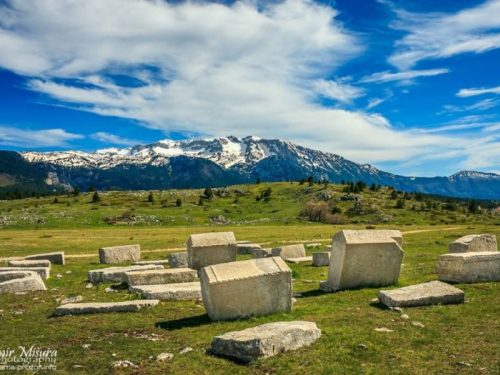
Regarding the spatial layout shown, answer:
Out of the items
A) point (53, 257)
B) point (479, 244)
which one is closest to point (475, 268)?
point (479, 244)

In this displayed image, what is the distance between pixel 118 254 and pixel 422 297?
25.6 metres

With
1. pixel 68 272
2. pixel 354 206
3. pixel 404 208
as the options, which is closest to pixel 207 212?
pixel 354 206

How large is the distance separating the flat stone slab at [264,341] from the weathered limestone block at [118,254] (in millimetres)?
25276

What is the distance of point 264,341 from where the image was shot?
9953 mm

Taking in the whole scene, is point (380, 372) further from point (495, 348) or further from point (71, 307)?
point (71, 307)

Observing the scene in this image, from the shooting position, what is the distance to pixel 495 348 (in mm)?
10156

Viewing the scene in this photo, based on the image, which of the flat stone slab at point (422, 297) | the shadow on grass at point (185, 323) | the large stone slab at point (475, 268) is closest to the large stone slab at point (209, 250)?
the shadow on grass at point (185, 323)

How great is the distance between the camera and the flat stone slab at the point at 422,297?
1473 cm

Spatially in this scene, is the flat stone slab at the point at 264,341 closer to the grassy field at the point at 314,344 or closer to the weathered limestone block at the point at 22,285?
the grassy field at the point at 314,344

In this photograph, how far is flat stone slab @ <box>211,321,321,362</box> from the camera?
988 centimetres

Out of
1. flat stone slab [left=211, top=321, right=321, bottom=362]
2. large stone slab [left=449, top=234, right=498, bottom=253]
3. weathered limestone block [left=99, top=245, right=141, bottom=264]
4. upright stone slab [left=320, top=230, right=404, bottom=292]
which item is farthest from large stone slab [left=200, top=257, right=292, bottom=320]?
weathered limestone block [left=99, top=245, right=141, bottom=264]

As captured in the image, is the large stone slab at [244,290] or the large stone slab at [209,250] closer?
the large stone slab at [244,290]

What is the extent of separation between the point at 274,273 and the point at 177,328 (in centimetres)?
356

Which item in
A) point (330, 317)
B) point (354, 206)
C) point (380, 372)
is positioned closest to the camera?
point (380, 372)
